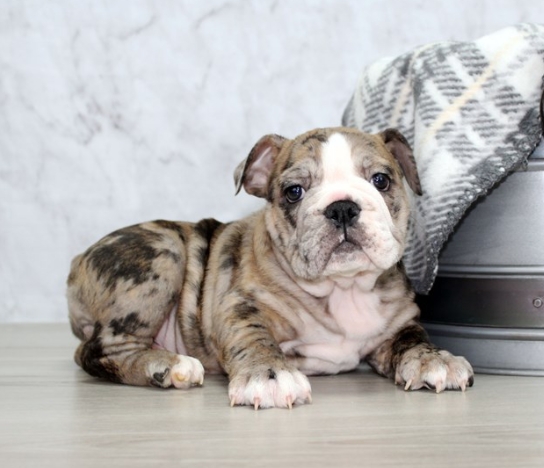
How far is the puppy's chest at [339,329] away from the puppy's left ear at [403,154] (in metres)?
0.41

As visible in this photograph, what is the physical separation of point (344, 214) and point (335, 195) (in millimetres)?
85

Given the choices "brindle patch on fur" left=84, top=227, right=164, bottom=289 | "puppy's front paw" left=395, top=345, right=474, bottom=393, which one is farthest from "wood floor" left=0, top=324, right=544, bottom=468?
"brindle patch on fur" left=84, top=227, right=164, bottom=289

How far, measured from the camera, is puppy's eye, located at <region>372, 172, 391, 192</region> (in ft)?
9.34

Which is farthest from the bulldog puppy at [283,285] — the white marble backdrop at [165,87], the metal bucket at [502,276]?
the white marble backdrop at [165,87]

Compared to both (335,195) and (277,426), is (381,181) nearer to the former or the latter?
(335,195)

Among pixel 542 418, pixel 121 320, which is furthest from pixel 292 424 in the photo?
pixel 121 320

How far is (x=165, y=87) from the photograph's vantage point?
4707 millimetres

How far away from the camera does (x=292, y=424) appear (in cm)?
218

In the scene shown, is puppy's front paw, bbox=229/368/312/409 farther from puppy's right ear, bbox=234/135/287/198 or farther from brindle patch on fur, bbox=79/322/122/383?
puppy's right ear, bbox=234/135/287/198

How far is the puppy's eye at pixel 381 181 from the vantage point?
2848mm

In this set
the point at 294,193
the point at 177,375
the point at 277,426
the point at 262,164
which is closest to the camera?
the point at 277,426

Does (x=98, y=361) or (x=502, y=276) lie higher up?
(x=502, y=276)

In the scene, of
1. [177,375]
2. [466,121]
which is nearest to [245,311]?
[177,375]

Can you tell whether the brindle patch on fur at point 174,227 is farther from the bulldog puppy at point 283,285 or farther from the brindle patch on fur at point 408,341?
the brindle patch on fur at point 408,341
